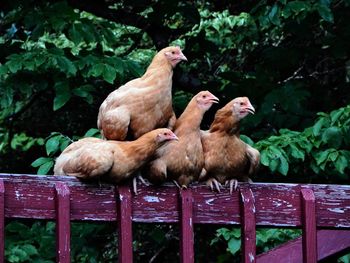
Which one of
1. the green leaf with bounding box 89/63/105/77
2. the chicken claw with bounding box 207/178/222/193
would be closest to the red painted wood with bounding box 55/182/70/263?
the chicken claw with bounding box 207/178/222/193

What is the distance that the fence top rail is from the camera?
14.6ft

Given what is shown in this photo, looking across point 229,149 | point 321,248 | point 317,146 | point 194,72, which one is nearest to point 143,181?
point 229,149

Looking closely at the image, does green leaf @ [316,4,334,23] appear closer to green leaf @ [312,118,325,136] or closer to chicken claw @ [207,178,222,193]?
green leaf @ [312,118,325,136]

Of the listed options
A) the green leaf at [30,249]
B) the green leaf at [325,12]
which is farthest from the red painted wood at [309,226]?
the green leaf at [325,12]

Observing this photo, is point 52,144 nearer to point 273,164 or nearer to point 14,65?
point 14,65

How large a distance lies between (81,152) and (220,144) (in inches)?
24.7

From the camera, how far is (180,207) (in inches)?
182

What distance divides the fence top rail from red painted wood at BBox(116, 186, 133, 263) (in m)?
0.03

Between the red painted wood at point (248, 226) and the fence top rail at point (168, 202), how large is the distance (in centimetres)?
3

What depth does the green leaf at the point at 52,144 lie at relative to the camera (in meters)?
7.18

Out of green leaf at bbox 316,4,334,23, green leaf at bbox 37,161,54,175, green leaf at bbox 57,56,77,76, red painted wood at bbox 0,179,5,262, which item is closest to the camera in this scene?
red painted wood at bbox 0,179,5,262

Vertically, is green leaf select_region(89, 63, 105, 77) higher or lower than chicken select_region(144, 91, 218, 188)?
higher

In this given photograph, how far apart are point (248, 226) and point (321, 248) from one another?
1.03 m

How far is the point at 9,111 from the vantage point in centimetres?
934
